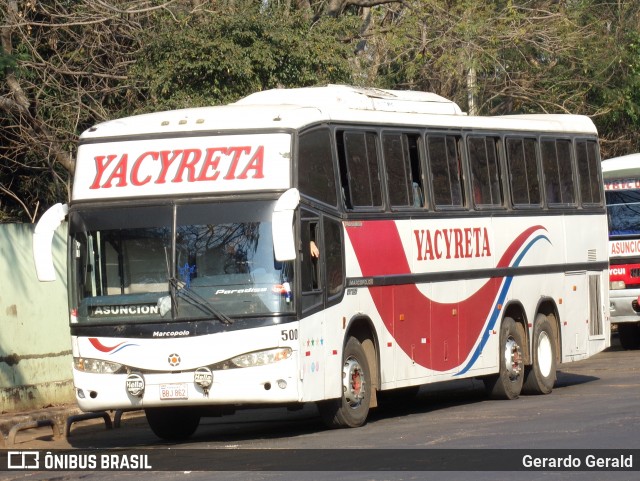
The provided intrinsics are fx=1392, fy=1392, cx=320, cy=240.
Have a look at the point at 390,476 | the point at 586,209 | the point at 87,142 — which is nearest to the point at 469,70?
the point at 586,209

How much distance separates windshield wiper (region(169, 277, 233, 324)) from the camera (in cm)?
1285

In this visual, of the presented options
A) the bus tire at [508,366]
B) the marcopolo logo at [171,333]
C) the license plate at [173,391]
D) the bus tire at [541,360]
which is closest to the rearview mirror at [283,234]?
the marcopolo logo at [171,333]

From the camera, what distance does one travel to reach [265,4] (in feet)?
72.2

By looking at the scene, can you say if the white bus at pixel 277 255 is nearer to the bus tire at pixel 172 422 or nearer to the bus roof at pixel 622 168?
the bus tire at pixel 172 422

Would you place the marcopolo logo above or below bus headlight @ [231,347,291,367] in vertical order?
above

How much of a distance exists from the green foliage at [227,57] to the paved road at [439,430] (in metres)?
4.82

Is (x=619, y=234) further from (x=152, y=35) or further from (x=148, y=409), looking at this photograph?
(x=148, y=409)

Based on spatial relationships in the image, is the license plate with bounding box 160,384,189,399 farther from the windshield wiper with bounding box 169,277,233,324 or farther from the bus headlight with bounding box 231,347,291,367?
the windshield wiper with bounding box 169,277,233,324

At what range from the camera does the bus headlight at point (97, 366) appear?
13.2 m

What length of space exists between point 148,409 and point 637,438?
4935 millimetres

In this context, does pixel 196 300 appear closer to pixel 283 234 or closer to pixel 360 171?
pixel 283 234

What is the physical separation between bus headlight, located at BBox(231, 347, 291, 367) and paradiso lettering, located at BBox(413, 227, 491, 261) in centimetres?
317

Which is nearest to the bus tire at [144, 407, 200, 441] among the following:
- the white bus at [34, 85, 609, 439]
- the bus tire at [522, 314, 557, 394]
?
the white bus at [34, 85, 609, 439]

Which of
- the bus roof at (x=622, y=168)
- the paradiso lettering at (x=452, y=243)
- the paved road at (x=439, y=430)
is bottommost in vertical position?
the paved road at (x=439, y=430)
